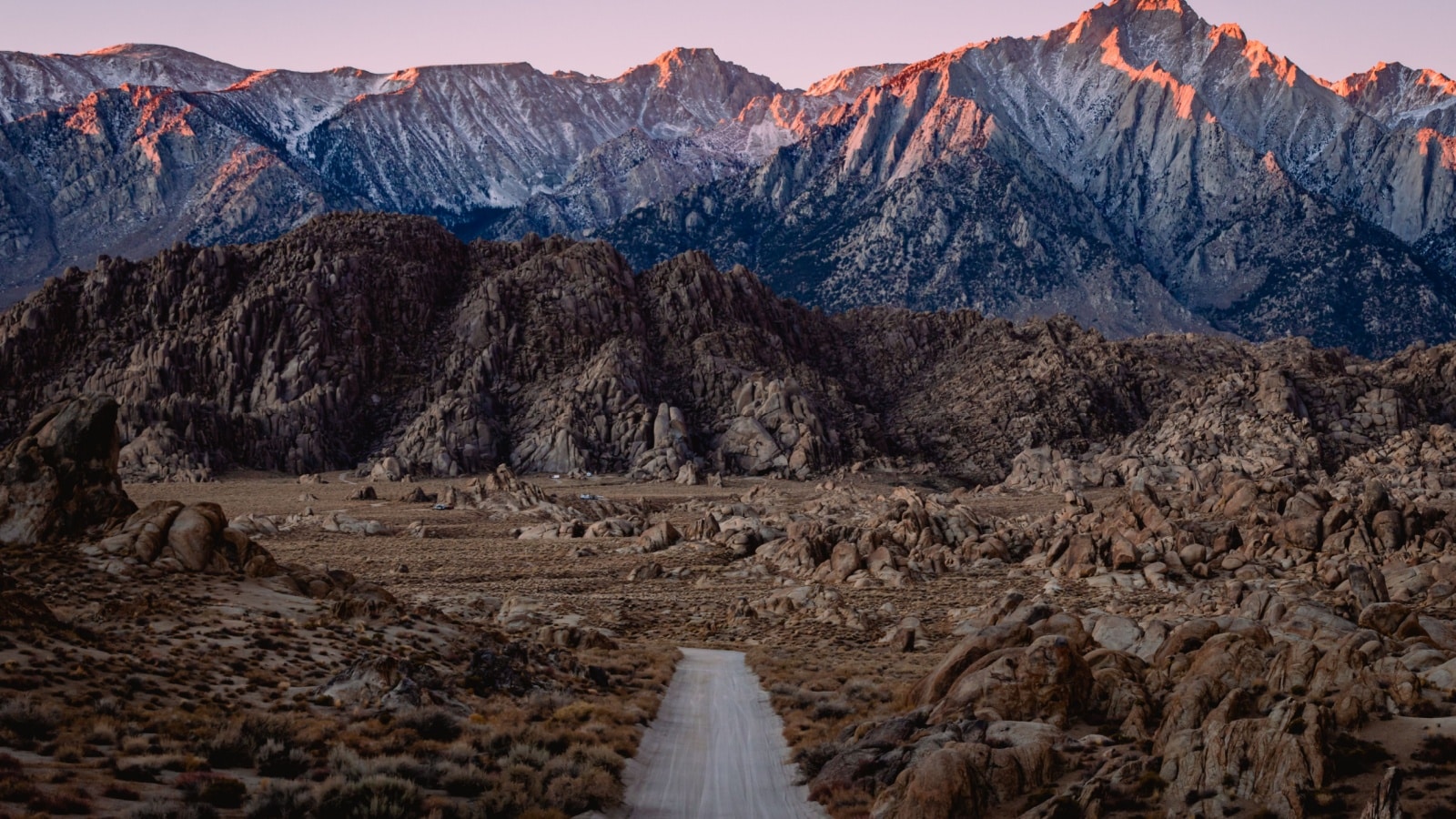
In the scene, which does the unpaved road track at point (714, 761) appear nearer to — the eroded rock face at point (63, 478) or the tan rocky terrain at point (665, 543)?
the tan rocky terrain at point (665, 543)

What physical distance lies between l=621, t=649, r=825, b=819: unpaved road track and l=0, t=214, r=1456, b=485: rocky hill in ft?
260

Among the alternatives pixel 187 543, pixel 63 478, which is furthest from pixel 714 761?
pixel 63 478

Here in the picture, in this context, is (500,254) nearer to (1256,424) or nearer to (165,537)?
(1256,424)

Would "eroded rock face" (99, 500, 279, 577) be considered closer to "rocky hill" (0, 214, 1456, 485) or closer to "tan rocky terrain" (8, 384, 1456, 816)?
"tan rocky terrain" (8, 384, 1456, 816)

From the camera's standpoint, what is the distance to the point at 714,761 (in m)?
23.8

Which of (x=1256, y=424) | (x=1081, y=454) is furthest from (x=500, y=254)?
(x=1256, y=424)

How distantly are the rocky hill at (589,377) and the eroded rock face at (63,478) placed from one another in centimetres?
7498

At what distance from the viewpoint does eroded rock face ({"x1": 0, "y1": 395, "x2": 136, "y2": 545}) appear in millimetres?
33312

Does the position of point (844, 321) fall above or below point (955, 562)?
above

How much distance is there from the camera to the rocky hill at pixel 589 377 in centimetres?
11194

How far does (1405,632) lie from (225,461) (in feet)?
365

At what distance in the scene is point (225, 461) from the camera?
11256 centimetres

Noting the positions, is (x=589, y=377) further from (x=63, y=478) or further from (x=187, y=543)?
(x=187, y=543)

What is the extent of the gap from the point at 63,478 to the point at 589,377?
91.5 meters
